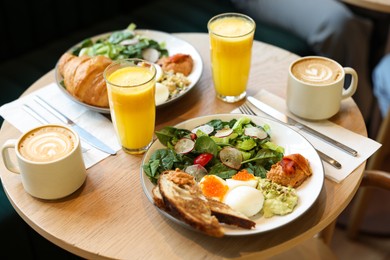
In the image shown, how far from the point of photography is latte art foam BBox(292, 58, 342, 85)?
141cm

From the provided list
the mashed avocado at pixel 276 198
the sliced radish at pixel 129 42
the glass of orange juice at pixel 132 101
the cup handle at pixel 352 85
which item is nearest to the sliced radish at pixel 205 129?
the glass of orange juice at pixel 132 101

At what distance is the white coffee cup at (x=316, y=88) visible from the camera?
1.37 metres

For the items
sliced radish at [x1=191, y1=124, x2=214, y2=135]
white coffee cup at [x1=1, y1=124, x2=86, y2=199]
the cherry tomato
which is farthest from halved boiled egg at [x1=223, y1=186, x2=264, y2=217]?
white coffee cup at [x1=1, y1=124, x2=86, y2=199]

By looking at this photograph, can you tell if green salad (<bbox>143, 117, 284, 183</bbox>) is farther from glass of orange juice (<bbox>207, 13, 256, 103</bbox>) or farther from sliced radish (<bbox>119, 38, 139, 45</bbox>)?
sliced radish (<bbox>119, 38, 139, 45</bbox>)

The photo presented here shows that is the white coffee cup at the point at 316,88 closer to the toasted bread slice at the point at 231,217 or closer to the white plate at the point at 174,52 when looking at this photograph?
the white plate at the point at 174,52

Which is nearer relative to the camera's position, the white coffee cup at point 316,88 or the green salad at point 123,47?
the white coffee cup at point 316,88

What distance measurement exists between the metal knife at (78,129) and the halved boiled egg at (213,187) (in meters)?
0.31

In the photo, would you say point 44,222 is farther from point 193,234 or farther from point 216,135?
point 216,135

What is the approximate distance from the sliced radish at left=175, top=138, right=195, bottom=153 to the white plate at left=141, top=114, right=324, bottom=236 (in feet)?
0.17

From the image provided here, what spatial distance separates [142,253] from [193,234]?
0.12m

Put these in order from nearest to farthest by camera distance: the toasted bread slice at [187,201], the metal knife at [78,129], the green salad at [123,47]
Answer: the toasted bread slice at [187,201] → the metal knife at [78,129] → the green salad at [123,47]

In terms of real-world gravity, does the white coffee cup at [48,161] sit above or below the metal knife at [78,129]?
above

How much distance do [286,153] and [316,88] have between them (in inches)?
8.0

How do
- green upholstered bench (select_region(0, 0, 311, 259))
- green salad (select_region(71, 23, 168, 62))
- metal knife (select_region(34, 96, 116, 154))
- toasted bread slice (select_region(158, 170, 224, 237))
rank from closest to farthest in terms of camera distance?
toasted bread slice (select_region(158, 170, 224, 237)) < metal knife (select_region(34, 96, 116, 154)) < green salad (select_region(71, 23, 168, 62)) < green upholstered bench (select_region(0, 0, 311, 259))
